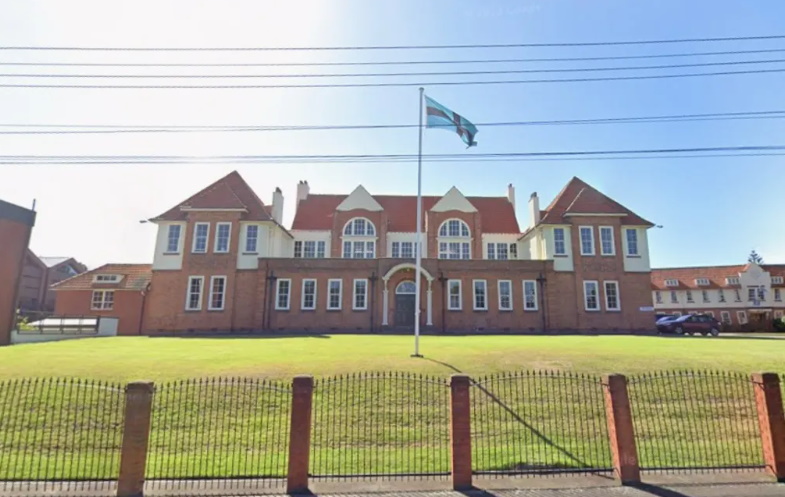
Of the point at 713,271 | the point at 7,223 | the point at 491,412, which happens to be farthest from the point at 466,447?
the point at 713,271

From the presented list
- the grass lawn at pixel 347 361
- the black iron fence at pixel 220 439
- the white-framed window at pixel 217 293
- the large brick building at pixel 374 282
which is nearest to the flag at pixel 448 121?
the grass lawn at pixel 347 361

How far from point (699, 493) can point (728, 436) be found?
341 centimetres

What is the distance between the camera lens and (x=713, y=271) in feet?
200

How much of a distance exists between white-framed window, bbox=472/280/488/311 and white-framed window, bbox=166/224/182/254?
21839 millimetres

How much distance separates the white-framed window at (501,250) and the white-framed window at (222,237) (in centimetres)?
2167

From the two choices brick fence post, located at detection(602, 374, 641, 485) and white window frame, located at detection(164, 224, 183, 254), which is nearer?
brick fence post, located at detection(602, 374, 641, 485)

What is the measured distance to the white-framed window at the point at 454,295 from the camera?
3064 cm

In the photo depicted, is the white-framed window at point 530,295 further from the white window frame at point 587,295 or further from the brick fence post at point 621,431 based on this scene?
the brick fence post at point 621,431

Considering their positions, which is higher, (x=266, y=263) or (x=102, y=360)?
(x=266, y=263)

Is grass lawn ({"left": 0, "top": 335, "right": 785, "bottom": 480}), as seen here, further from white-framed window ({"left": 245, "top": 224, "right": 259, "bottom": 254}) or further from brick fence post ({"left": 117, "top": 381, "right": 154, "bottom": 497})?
white-framed window ({"left": 245, "top": 224, "right": 259, "bottom": 254})

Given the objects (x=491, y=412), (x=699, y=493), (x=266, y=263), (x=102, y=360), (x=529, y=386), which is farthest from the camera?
(x=266, y=263)

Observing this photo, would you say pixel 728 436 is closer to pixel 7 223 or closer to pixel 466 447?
pixel 466 447

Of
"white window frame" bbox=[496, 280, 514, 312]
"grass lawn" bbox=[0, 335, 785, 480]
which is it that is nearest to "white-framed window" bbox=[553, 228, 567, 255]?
"white window frame" bbox=[496, 280, 514, 312]

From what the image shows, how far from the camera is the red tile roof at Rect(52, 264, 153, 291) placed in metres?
32.7
